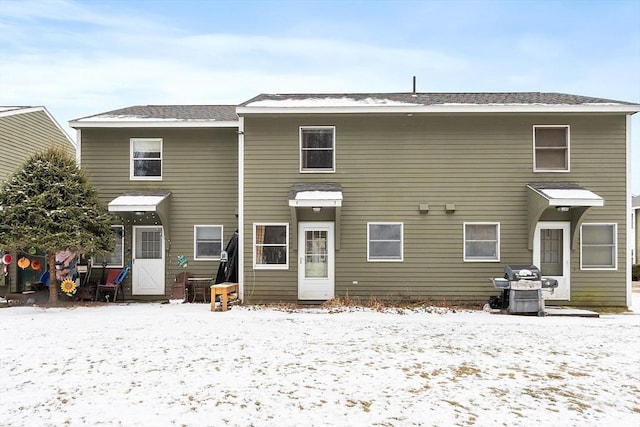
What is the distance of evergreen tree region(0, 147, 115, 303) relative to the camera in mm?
11297

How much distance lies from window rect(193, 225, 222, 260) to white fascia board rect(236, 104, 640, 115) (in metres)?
3.55

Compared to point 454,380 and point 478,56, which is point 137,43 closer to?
point 478,56

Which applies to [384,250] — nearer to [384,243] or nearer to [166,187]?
[384,243]

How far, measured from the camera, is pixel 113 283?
12984 millimetres

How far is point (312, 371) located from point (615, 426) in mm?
3484

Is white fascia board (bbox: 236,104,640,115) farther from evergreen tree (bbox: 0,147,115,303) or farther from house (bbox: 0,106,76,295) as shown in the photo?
house (bbox: 0,106,76,295)

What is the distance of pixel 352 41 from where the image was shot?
2323 cm

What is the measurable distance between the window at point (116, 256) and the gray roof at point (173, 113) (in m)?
3.21

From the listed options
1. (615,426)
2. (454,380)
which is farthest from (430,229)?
(615,426)

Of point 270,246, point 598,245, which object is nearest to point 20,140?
point 270,246

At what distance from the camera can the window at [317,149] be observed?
1241 centimetres

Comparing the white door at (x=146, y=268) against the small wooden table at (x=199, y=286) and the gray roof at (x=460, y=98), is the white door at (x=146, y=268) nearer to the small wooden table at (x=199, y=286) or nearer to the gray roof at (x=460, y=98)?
the small wooden table at (x=199, y=286)

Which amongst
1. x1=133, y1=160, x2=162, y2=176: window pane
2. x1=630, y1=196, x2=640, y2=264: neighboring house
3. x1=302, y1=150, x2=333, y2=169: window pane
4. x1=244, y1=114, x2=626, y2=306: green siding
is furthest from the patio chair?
x1=630, y1=196, x2=640, y2=264: neighboring house

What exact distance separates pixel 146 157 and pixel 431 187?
8.16 m
